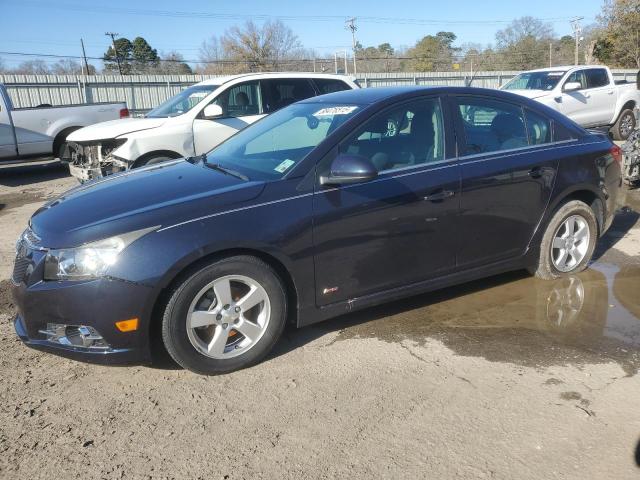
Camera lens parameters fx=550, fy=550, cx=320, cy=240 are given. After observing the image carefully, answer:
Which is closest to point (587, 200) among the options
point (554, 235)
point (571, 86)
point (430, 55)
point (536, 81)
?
point (554, 235)

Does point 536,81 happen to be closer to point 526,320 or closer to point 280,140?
point 526,320

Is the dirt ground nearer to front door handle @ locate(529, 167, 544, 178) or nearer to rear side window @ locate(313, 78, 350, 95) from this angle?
front door handle @ locate(529, 167, 544, 178)

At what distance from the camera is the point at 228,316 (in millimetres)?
3270

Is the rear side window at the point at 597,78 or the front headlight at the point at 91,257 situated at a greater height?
the rear side window at the point at 597,78

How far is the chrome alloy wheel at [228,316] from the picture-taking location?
3.20 m

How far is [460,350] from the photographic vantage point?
3.64 m

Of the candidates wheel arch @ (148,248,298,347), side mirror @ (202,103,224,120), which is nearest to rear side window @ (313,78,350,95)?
side mirror @ (202,103,224,120)

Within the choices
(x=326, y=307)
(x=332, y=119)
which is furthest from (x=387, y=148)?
(x=326, y=307)

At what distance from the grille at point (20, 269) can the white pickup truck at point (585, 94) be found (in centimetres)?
1112

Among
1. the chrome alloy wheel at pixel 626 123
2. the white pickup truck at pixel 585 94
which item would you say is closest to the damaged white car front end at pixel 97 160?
the white pickup truck at pixel 585 94

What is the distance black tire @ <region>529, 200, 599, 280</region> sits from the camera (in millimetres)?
4570

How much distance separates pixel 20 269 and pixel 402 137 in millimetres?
2613

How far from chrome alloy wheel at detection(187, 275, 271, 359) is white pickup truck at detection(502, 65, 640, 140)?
1041 centimetres

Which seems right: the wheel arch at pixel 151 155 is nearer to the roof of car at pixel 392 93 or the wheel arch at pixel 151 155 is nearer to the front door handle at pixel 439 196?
the roof of car at pixel 392 93
